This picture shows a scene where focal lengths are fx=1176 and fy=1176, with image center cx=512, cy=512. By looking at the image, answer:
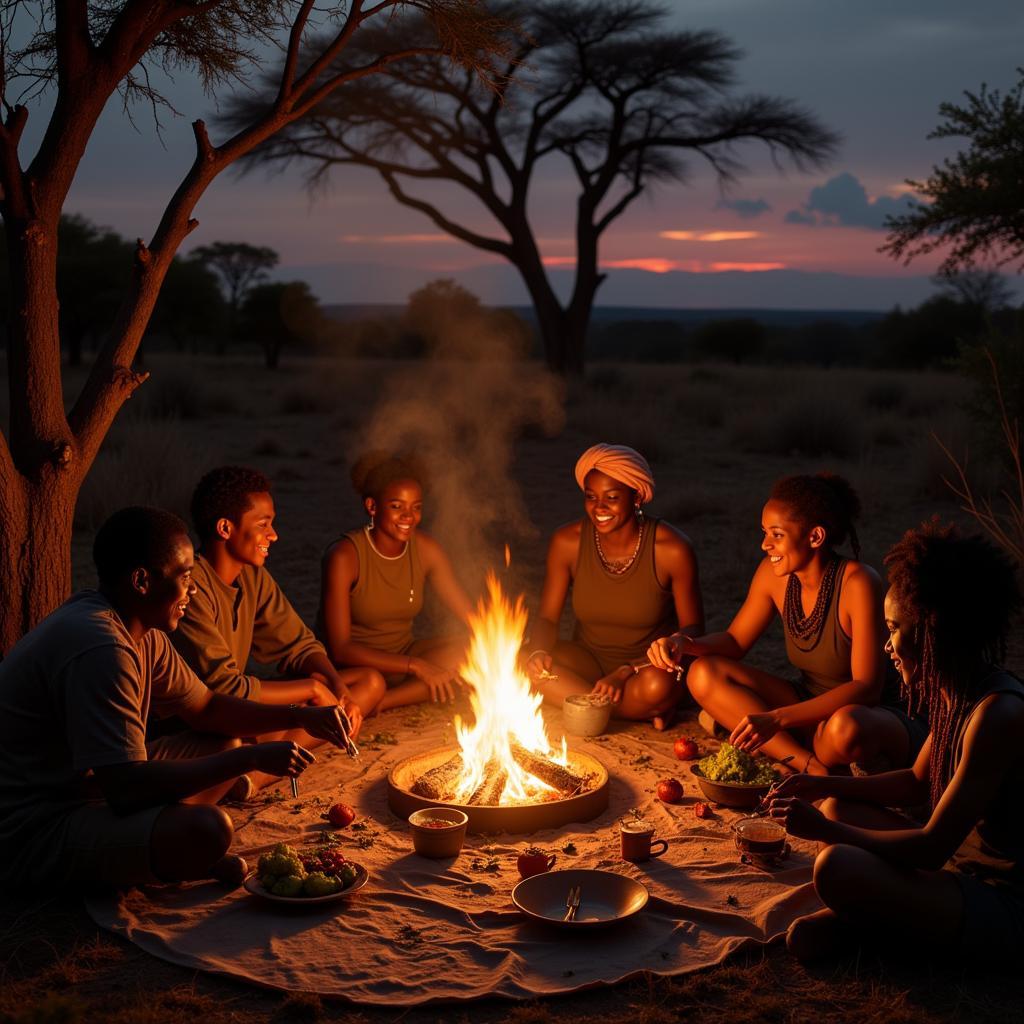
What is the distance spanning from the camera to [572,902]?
3721mm

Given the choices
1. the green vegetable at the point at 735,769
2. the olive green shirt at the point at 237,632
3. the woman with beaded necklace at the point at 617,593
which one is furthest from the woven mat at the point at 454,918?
the woman with beaded necklace at the point at 617,593

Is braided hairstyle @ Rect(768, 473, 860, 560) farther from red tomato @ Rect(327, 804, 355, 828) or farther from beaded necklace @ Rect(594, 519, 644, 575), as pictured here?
red tomato @ Rect(327, 804, 355, 828)

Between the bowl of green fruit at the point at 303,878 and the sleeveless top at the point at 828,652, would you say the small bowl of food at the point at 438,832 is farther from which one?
the sleeveless top at the point at 828,652

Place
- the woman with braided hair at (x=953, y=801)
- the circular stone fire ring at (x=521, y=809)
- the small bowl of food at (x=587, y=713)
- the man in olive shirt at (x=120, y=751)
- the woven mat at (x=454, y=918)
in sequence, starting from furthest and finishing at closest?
1. the small bowl of food at (x=587, y=713)
2. the circular stone fire ring at (x=521, y=809)
3. the man in olive shirt at (x=120, y=751)
4. the woven mat at (x=454, y=918)
5. the woman with braided hair at (x=953, y=801)

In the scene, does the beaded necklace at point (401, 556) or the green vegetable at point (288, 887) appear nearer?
the green vegetable at point (288, 887)

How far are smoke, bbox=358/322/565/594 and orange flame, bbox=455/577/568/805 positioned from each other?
4.42 feet

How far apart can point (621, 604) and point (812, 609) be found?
1.11m

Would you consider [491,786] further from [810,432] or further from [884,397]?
[884,397]

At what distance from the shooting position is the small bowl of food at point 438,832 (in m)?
4.21

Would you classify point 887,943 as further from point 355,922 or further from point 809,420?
point 809,420

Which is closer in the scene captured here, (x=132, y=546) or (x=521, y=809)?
(x=132, y=546)

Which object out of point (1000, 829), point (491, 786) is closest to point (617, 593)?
point (491, 786)

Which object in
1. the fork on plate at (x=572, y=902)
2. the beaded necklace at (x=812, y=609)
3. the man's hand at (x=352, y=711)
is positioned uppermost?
the beaded necklace at (x=812, y=609)

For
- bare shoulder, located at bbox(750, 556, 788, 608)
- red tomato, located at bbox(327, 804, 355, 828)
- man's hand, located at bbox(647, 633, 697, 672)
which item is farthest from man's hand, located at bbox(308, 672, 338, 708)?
bare shoulder, located at bbox(750, 556, 788, 608)
